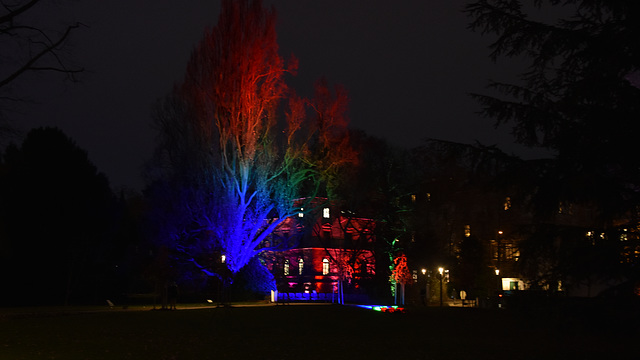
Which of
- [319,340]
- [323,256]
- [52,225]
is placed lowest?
[319,340]

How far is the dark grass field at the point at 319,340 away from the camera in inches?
531

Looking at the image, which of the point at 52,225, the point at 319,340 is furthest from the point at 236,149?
the point at 319,340

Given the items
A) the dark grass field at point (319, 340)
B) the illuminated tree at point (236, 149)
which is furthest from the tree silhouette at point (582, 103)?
the illuminated tree at point (236, 149)

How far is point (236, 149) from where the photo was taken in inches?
1663

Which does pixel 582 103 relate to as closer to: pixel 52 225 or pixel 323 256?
pixel 52 225

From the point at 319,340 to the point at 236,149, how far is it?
25.7 metres

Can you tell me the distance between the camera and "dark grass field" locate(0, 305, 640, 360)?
13484mm

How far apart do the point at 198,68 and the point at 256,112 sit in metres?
5.19

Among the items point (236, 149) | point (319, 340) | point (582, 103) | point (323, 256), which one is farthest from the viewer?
point (323, 256)

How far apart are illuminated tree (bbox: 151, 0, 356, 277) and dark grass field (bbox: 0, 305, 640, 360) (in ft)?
60.7

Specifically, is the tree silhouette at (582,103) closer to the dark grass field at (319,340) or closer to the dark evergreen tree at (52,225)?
the dark grass field at (319,340)

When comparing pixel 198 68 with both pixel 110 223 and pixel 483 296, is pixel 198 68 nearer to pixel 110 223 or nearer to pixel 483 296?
pixel 110 223

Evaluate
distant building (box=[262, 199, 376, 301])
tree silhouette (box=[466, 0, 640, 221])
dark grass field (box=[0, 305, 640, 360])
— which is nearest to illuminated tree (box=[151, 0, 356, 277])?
distant building (box=[262, 199, 376, 301])

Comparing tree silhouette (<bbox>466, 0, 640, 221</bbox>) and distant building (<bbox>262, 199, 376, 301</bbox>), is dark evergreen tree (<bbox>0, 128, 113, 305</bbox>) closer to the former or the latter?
distant building (<bbox>262, 199, 376, 301</bbox>)
